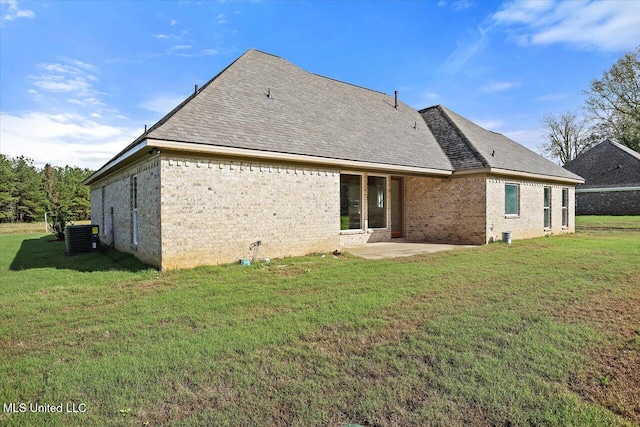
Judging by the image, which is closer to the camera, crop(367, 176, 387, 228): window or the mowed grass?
the mowed grass

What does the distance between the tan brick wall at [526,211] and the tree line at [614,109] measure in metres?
27.4

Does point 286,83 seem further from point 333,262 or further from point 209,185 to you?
point 333,262

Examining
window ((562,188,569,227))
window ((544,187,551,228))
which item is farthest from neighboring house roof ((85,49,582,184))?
window ((562,188,569,227))

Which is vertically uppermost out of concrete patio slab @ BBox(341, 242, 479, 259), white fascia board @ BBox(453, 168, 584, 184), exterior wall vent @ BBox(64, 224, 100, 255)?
white fascia board @ BBox(453, 168, 584, 184)

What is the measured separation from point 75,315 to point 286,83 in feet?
35.5

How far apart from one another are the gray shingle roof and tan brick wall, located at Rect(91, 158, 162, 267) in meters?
1.30

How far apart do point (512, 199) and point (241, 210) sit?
11.8 metres

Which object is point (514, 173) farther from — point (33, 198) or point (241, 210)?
point (33, 198)

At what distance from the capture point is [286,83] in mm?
13406

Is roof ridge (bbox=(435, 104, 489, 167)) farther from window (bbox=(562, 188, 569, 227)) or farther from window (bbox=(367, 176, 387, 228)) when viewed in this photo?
window (bbox=(562, 188, 569, 227))

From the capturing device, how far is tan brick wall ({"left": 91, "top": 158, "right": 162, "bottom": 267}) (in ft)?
27.4

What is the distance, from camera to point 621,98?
37031 mm

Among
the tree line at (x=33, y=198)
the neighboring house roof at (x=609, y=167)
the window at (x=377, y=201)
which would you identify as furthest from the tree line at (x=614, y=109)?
the tree line at (x=33, y=198)

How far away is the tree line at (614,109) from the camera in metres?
35.8
